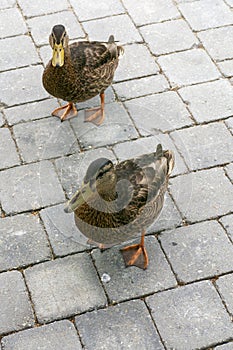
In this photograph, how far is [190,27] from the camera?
20.2 feet

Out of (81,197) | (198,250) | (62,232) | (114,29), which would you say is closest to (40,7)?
(114,29)

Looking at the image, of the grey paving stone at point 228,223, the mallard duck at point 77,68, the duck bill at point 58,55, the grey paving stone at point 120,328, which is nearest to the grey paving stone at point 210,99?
the mallard duck at point 77,68

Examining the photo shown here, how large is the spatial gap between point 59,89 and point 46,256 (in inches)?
56.7

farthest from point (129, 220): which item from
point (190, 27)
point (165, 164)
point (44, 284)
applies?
point (190, 27)

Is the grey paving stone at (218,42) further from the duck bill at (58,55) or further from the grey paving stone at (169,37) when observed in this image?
the duck bill at (58,55)

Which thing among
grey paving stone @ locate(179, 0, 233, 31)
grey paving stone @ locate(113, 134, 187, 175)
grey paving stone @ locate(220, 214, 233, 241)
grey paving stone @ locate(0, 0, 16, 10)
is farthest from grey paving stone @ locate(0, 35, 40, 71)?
grey paving stone @ locate(220, 214, 233, 241)

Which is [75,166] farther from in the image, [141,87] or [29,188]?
[141,87]

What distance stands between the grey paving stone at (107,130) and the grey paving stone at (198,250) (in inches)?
43.3

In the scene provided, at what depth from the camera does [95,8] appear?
250 inches

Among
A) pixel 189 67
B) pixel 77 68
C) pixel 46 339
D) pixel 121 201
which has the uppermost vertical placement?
pixel 77 68

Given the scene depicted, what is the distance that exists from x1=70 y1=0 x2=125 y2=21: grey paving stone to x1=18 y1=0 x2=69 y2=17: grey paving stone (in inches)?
5.0

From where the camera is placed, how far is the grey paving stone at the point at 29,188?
4672mm

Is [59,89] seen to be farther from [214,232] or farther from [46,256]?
[214,232]

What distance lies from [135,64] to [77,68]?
110cm
